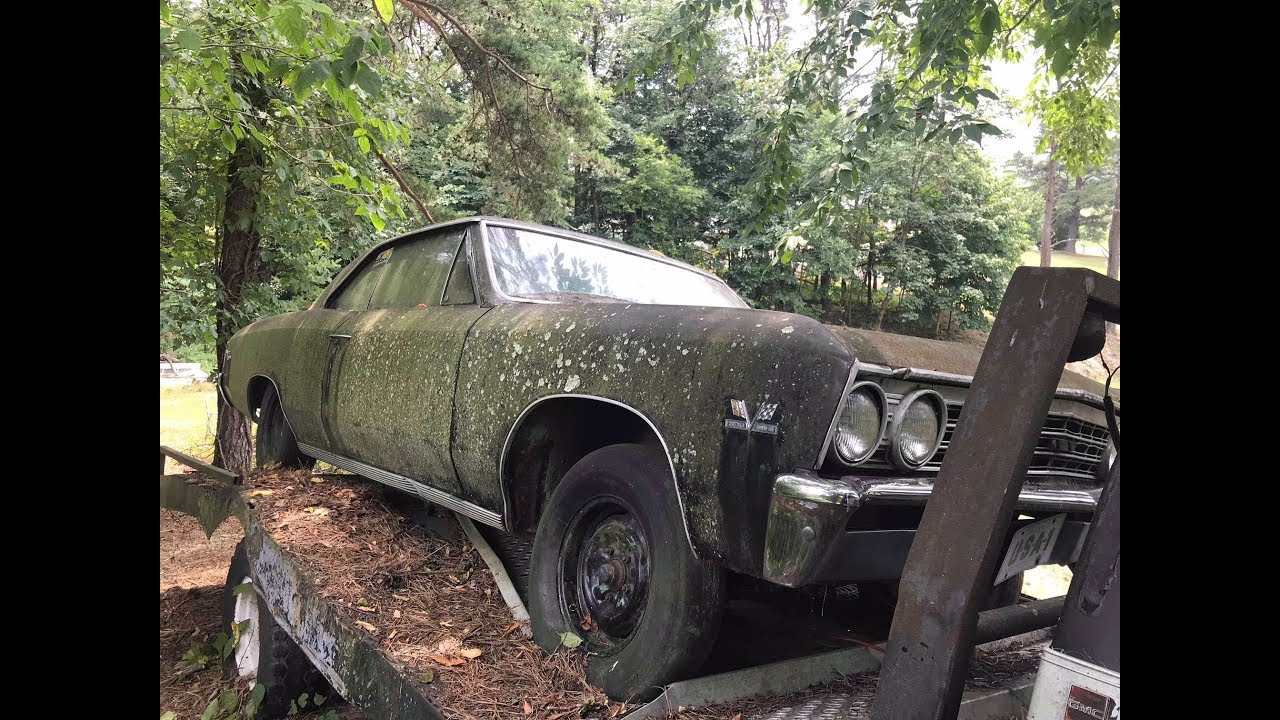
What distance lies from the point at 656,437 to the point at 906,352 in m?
0.71

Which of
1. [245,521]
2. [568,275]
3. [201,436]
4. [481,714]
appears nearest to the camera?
[481,714]

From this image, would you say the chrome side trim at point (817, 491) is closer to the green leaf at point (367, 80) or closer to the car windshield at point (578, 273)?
the car windshield at point (578, 273)

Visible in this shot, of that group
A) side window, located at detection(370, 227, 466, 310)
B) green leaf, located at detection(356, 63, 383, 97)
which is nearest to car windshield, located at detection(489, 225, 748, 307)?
side window, located at detection(370, 227, 466, 310)

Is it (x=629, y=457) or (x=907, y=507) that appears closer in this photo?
(x=907, y=507)

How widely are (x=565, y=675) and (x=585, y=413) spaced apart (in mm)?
813

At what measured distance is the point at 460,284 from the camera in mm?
3076

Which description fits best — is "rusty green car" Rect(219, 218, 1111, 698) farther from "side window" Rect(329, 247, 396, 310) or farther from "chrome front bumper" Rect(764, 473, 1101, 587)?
"side window" Rect(329, 247, 396, 310)

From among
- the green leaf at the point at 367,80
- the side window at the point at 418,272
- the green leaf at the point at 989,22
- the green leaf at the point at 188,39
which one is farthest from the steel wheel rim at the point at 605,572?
the green leaf at the point at 188,39

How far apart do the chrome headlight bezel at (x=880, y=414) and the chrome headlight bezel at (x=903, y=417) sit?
0.13ft

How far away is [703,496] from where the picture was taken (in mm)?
1755

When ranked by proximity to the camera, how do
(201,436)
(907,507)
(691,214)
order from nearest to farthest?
(907,507) < (201,436) < (691,214)

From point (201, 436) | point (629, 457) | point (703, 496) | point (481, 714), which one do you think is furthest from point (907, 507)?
point (201, 436)

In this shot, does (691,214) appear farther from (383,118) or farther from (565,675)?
(565,675)

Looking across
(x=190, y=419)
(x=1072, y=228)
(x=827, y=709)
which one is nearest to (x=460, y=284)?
(x=827, y=709)
